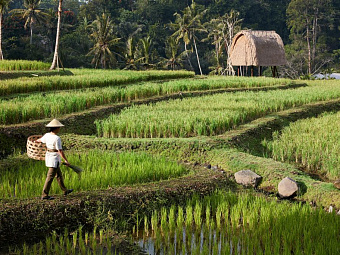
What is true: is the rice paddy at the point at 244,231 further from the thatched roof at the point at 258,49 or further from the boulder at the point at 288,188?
the thatched roof at the point at 258,49

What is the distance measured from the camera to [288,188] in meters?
6.47

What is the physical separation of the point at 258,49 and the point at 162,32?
54.8 ft

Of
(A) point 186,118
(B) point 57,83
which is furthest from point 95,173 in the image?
(B) point 57,83

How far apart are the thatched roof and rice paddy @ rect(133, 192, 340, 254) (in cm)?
1980

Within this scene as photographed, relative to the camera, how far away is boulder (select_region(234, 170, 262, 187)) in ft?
22.8

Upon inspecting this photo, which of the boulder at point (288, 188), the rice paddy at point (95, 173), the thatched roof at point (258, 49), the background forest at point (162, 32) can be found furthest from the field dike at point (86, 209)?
the background forest at point (162, 32)

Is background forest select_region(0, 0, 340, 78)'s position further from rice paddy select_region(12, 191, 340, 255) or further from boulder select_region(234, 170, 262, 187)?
rice paddy select_region(12, 191, 340, 255)

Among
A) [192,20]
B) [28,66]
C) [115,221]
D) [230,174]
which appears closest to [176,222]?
[115,221]

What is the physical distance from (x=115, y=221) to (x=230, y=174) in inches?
106

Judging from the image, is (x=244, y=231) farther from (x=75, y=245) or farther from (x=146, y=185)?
(x=75, y=245)

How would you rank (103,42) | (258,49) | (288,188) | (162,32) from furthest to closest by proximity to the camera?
(162,32) → (103,42) → (258,49) → (288,188)

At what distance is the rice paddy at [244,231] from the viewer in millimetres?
4410

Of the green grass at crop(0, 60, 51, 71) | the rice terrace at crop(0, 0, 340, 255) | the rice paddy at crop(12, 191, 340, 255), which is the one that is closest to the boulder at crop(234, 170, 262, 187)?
the rice terrace at crop(0, 0, 340, 255)

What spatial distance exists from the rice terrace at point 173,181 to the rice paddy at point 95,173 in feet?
0.07
